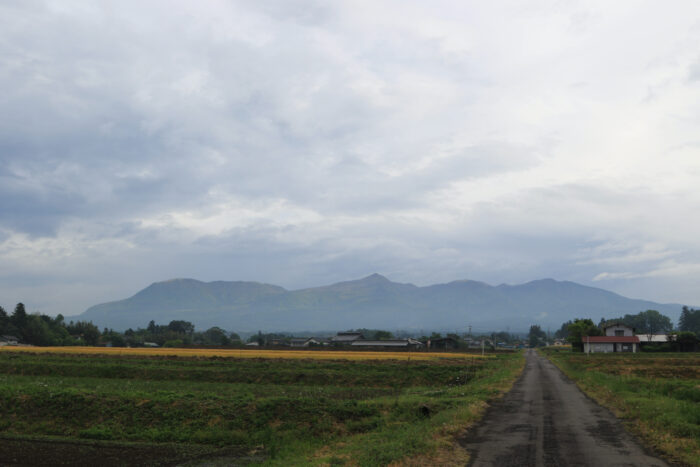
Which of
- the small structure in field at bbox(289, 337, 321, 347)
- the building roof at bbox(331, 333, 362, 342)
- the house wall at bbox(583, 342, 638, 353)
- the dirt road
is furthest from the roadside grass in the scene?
the building roof at bbox(331, 333, 362, 342)

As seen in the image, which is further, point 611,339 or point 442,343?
point 442,343

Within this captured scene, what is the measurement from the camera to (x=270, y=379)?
159 ft

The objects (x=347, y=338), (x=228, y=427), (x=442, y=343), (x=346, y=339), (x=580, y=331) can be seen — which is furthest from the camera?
(x=347, y=338)

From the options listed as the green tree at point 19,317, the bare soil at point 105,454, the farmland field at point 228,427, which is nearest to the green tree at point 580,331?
the farmland field at point 228,427

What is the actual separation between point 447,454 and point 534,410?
38.6 ft

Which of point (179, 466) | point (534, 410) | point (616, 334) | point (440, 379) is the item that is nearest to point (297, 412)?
point (179, 466)

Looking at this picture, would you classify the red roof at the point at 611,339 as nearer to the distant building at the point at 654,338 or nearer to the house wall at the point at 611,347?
the house wall at the point at 611,347

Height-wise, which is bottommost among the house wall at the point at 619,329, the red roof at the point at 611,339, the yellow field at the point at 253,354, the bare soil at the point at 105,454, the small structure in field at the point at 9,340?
the small structure in field at the point at 9,340

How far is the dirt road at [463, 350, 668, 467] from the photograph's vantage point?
16.0 metres

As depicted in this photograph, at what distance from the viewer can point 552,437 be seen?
63.6 ft

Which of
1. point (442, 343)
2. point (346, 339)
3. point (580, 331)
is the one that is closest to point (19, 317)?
point (346, 339)

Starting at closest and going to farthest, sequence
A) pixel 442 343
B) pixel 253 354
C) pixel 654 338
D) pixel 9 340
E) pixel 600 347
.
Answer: pixel 253 354, pixel 600 347, pixel 654 338, pixel 9 340, pixel 442 343

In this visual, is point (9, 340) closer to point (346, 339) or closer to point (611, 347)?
point (346, 339)

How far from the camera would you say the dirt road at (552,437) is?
52.4 feet
